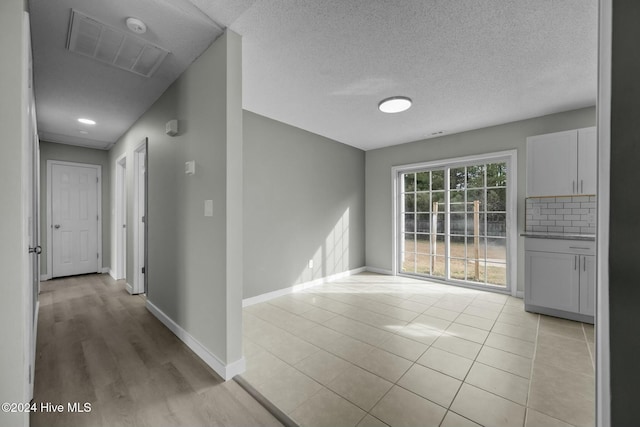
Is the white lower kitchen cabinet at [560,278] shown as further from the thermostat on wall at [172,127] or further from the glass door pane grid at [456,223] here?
the thermostat on wall at [172,127]

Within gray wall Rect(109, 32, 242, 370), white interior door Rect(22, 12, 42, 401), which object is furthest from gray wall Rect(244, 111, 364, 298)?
white interior door Rect(22, 12, 42, 401)

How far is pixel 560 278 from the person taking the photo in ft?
9.64

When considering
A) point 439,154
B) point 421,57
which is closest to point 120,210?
point 421,57

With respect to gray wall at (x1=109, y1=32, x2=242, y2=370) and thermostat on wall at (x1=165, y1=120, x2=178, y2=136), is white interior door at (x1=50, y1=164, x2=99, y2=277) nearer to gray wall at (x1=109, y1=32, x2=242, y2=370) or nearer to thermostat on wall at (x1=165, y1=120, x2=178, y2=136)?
gray wall at (x1=109, y1=32, x2=242, y2=370)

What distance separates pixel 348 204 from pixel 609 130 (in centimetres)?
444

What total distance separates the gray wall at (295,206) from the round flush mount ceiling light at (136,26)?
5.00 ft

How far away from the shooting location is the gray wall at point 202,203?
188 cm

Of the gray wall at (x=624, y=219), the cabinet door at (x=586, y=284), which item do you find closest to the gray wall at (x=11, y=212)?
the gray wall at (x=624, y=219)

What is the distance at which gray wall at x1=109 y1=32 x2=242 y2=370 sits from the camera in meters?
1.88

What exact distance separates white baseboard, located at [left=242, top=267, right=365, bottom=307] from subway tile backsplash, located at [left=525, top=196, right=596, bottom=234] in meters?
2.81

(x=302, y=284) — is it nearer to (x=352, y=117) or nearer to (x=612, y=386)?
(x=352, y=117)

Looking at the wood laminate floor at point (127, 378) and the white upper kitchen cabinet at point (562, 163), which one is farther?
the white upper kitchen cabinet at point (562, 163)

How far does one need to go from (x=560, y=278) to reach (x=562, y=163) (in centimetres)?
133

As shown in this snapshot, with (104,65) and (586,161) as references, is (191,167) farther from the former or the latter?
(586,161)
